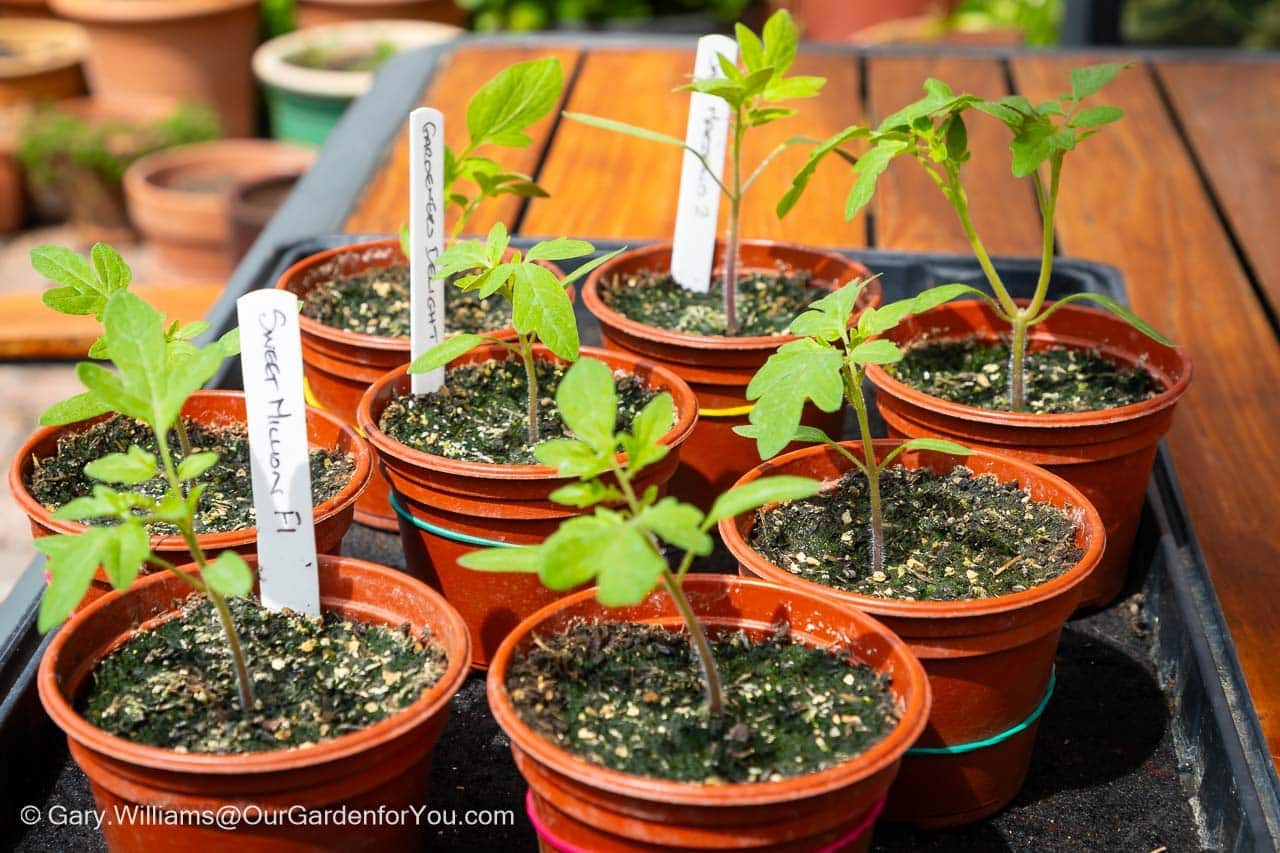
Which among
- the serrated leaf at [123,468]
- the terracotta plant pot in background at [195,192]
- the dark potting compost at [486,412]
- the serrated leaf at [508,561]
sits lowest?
the terracotta plant pot in background at [195,192]

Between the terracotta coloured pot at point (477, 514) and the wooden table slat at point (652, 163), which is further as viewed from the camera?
the wooden table slat at point (652, 163)

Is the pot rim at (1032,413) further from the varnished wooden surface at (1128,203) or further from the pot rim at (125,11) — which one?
the pot rim at (125,11)

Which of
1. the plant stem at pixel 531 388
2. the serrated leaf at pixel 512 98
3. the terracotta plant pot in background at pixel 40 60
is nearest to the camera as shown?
the plant stem at pixel 531 388

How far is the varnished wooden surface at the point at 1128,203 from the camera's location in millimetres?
1550

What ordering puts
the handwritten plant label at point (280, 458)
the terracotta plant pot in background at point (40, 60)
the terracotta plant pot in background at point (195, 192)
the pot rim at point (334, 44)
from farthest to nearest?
the terracotta plant pot in background at point (40, 60) → the pot rim at point (334, 44) → the terracotta plant pot in background at point (195, 192) → the handwritten plant label at point (280, 458)

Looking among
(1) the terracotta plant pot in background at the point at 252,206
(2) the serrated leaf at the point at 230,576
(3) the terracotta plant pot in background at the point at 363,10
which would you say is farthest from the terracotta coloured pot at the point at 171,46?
(2) the serrated leaf at the point at 230,576

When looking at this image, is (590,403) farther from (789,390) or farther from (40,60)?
(40,60)

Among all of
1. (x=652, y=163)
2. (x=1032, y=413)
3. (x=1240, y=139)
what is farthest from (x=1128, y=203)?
(x=1032, y=413)

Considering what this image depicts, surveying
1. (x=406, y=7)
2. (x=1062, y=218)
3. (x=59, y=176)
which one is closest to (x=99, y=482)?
(x=1062, y=218)

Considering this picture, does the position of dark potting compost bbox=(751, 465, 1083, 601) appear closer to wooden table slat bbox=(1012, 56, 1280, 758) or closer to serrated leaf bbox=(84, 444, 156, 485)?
wooden table slat bbox=(1012, 56, 1280, 758)

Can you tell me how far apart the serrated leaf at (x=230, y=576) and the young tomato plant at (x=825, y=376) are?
0.38 meters

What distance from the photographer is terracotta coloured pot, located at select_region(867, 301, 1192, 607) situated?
51.1 inches

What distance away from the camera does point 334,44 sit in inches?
169

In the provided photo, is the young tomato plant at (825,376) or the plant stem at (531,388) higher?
the young tomato plant at (825,376)
